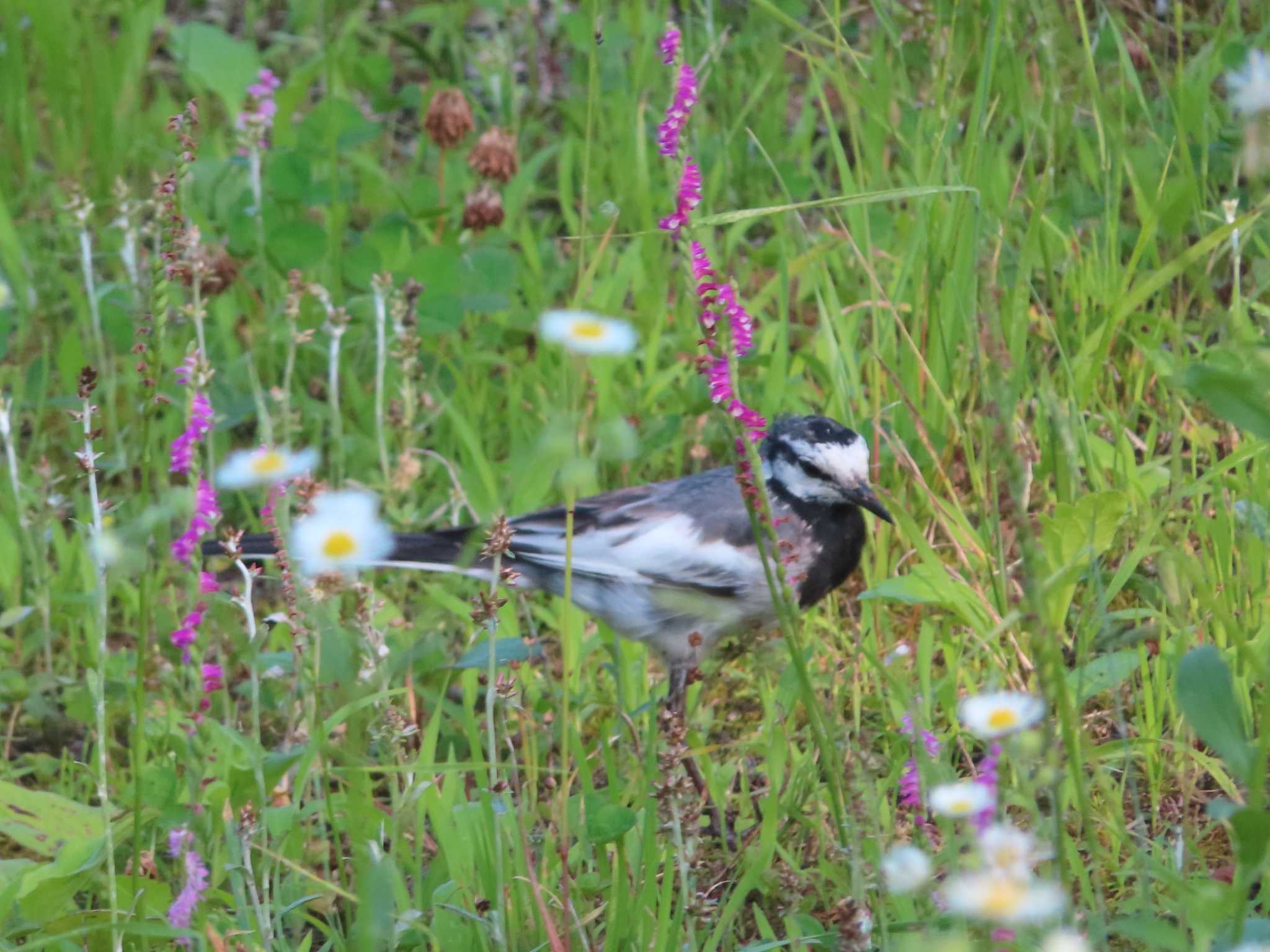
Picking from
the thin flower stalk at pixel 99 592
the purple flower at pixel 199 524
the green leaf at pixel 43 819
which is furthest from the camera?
the green leaf at pixel 43 819

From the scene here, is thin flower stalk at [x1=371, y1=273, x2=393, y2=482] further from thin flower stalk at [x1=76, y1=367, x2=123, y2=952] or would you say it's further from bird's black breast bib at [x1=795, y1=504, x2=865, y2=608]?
thin flower stalk at [x1=76, y1=367, x2=123, y2=952]

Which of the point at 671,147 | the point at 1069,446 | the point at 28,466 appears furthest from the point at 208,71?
the point at 1069,446

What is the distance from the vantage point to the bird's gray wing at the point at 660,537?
3670mm

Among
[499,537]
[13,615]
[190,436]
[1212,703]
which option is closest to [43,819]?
[190,436]

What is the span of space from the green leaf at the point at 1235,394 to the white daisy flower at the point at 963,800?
0.54m

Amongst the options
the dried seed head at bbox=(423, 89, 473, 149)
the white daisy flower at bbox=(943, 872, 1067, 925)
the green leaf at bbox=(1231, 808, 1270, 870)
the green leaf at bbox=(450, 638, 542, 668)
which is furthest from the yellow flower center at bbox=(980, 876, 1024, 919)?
the dried seed head at bbox=(423, 89, 473, 149)

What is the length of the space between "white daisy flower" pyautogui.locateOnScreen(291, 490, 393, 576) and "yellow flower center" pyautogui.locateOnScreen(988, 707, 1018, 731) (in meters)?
0.64

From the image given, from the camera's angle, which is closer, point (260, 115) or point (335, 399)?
point (335, 399)

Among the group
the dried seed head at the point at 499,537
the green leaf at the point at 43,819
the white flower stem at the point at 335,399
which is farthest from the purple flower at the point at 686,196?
the white flower stem at the point at 335,399

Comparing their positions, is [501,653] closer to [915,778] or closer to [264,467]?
[915,778]

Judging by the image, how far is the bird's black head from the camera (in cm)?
354

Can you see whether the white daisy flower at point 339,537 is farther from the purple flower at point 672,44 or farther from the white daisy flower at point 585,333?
the purple flower at point 672,44

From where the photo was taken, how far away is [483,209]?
4.71 m

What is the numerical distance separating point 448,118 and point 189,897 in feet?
10.2
